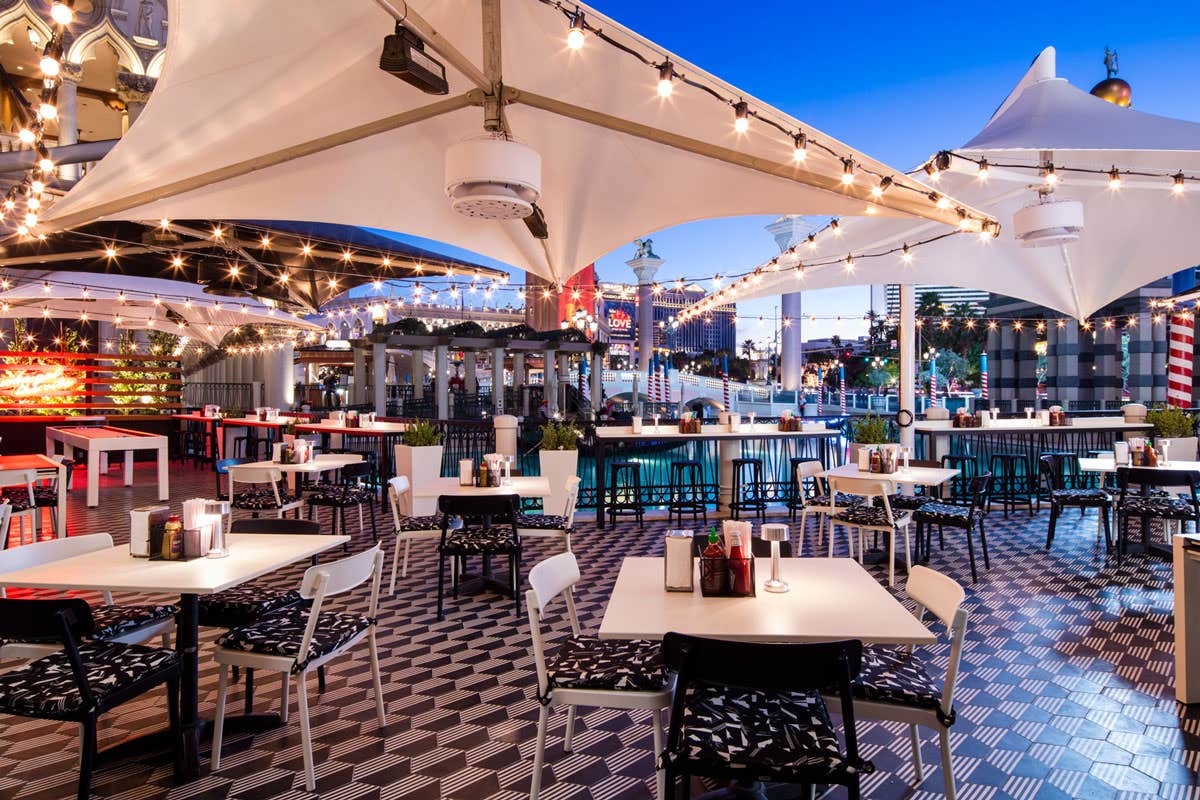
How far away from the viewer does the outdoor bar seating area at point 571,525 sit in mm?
2479

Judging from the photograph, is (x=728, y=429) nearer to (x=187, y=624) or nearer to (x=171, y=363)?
(x=187, y=624)

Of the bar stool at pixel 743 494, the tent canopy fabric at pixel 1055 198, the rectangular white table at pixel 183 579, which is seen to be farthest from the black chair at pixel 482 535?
the tent canopy fabric at pixel 1055 198

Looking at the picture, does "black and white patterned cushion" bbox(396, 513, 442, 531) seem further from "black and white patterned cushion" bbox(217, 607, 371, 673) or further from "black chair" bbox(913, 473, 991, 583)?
"black chair" bbox(913, 473, 991, 583)

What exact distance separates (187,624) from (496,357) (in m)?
20.1

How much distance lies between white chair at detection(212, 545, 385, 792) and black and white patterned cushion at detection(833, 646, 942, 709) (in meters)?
2.08

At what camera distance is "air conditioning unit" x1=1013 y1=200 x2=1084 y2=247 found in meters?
5.30

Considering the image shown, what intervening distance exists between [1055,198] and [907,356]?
9.04ft

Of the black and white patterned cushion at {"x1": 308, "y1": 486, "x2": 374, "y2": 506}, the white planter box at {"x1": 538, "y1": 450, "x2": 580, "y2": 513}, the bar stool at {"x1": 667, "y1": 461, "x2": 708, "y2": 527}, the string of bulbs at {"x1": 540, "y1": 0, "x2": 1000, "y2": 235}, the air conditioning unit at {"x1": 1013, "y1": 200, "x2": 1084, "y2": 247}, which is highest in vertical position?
the string of bulbs at {"x1": 540, "y1": 0, "x2": 1000, "y2": 235}

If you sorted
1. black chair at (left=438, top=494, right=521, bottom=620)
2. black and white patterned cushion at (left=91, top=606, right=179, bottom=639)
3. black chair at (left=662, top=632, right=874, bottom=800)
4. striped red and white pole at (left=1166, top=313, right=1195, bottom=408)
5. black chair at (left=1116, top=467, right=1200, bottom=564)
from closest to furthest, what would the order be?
black chair at (left=662, top=632, right=874, bottom=800) < black and white patterned cushion at (left=91, top=606, right=179, bottom=639) < black chair at (left=438, top=494, right=521, bottom=620) < black chair at (left=1116, top=467, right=1200, bottom=564) < striped red and white pole at (left=1166, top=313, right=1195, bottom=408)

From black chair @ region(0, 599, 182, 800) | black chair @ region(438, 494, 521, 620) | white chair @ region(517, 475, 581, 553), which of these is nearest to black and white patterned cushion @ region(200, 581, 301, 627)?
black chair @ region(0, 599, 182, 800)

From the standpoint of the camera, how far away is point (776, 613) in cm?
233

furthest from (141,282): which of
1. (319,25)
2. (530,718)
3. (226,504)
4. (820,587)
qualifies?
(820,587)

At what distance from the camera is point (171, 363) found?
51.7 ft

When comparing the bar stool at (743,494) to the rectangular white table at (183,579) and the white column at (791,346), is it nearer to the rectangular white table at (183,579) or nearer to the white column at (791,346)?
the rectangular white table at (183,579)
